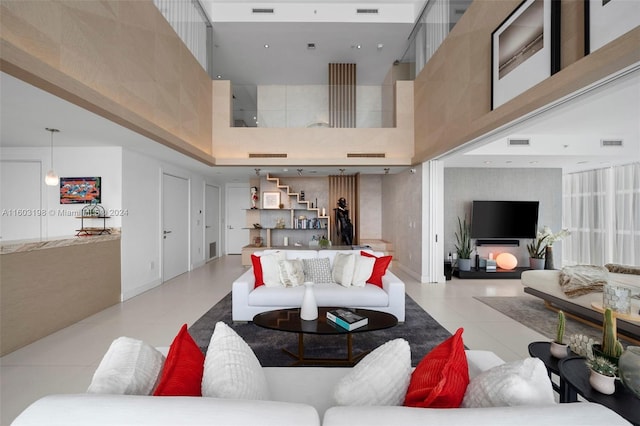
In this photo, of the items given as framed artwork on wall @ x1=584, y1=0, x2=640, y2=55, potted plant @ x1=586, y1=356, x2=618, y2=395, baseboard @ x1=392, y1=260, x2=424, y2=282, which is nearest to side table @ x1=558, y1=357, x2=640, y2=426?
potted plant @ x1=586, y1=356, x2=618, y2=395

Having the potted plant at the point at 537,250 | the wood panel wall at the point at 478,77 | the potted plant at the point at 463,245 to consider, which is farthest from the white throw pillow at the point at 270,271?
the potted plant at the point at 537,250

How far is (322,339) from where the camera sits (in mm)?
3078

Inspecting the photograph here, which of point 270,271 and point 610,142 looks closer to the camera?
point 270,271

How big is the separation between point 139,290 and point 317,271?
3072 millimetres

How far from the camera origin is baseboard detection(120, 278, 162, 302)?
4.50 meters

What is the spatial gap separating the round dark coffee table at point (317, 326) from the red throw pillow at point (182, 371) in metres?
1.26

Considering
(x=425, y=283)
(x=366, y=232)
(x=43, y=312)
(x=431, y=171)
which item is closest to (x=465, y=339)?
(x=425, y=283)

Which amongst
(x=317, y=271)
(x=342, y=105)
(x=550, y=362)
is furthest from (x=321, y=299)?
(x=342, y=105)

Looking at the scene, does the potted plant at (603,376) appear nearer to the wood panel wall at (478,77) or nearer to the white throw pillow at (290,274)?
the wood panel wall at (478,77)

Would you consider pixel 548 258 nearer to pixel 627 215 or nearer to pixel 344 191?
pixel 627 215

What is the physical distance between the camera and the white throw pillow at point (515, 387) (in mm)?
910

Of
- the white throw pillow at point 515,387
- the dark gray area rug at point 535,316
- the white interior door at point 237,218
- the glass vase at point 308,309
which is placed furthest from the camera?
the white interior door at point 237,218

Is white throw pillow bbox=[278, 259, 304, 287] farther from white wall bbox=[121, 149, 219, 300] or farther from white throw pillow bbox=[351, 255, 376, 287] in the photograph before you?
white wall bbox=[121, 149, 219, 300]

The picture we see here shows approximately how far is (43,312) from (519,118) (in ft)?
17.7
